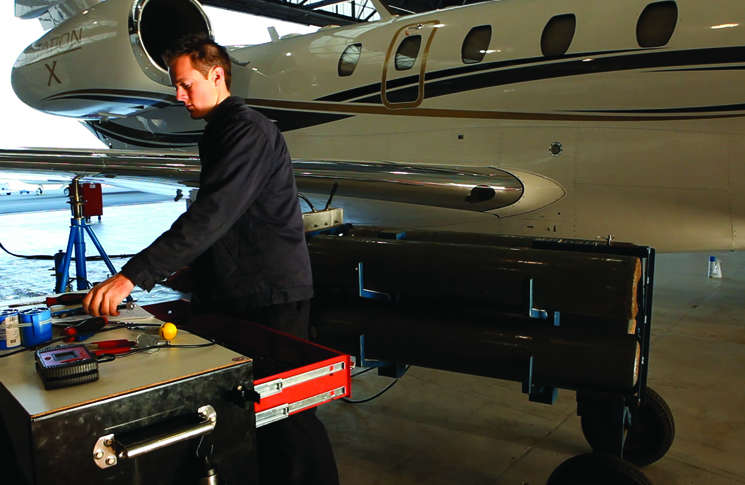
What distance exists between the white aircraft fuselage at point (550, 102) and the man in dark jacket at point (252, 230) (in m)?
2.85

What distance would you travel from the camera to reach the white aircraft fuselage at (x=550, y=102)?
403 centimetres

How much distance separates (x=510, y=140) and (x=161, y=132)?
4978 millimetres

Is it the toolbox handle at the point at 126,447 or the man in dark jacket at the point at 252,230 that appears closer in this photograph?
the toolbox handle at the point at 126,447

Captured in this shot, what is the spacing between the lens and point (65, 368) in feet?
4.35

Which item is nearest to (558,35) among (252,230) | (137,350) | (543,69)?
(543,69)

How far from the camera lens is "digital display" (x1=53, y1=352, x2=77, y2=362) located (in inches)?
55.1

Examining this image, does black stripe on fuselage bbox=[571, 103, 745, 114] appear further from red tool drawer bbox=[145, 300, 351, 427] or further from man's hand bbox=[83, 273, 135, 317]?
man's hand bbox=[83, 273, 135, 317]

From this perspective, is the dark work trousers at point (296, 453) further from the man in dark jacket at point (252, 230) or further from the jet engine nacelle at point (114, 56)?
the jet engine nacelle at point (114, 56)

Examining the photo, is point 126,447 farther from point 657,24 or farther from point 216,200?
point 657,24

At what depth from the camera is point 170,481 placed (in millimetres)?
1401

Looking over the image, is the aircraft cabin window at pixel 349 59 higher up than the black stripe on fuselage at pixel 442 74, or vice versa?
the aircraft cabin window at pixel 349 59

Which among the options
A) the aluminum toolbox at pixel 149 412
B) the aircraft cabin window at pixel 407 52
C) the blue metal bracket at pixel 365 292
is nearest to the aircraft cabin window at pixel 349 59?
the aircraft cabin window at pixel 407 52

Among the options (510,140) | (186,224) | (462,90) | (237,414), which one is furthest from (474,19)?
(237,414)

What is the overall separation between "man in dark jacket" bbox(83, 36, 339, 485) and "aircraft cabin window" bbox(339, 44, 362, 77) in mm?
3893
